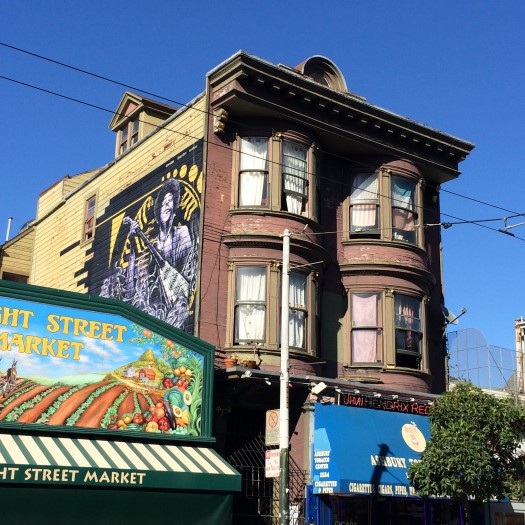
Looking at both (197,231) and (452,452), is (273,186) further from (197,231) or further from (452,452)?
(452,452)

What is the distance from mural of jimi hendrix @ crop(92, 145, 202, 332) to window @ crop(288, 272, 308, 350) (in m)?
2.89

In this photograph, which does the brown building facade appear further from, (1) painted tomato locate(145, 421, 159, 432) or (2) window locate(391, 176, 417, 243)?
(1) painted tomato locate(145, 421, 159, 432)

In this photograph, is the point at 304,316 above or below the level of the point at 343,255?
below

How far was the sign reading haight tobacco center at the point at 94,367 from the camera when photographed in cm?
1630

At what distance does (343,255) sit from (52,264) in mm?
13606

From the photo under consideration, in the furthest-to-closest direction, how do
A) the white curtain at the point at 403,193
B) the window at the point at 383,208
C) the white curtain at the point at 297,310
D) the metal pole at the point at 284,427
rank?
1. the white curtain at the point at 403,193
2. the window at the point at 383,208
3. the white curtain at the point at 297,310
4. the metal pole at the point at 284,427

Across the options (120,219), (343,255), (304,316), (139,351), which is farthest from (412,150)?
(139,351)

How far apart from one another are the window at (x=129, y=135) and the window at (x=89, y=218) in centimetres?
227

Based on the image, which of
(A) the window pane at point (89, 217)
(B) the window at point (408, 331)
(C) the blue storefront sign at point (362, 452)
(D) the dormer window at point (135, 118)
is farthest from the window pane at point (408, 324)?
(A) the window pane at point (89, 217)

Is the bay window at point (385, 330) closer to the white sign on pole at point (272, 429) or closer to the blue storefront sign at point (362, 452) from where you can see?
the blue storefront sign at point (362, 452)

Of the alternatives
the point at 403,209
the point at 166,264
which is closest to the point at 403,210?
the point at 403,209

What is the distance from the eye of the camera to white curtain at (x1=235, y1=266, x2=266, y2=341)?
22.1 metres

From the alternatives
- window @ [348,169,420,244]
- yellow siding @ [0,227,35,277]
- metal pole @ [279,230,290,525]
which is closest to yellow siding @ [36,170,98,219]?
yellow siding @ [0,227,35,277]

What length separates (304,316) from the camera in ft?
75.3
